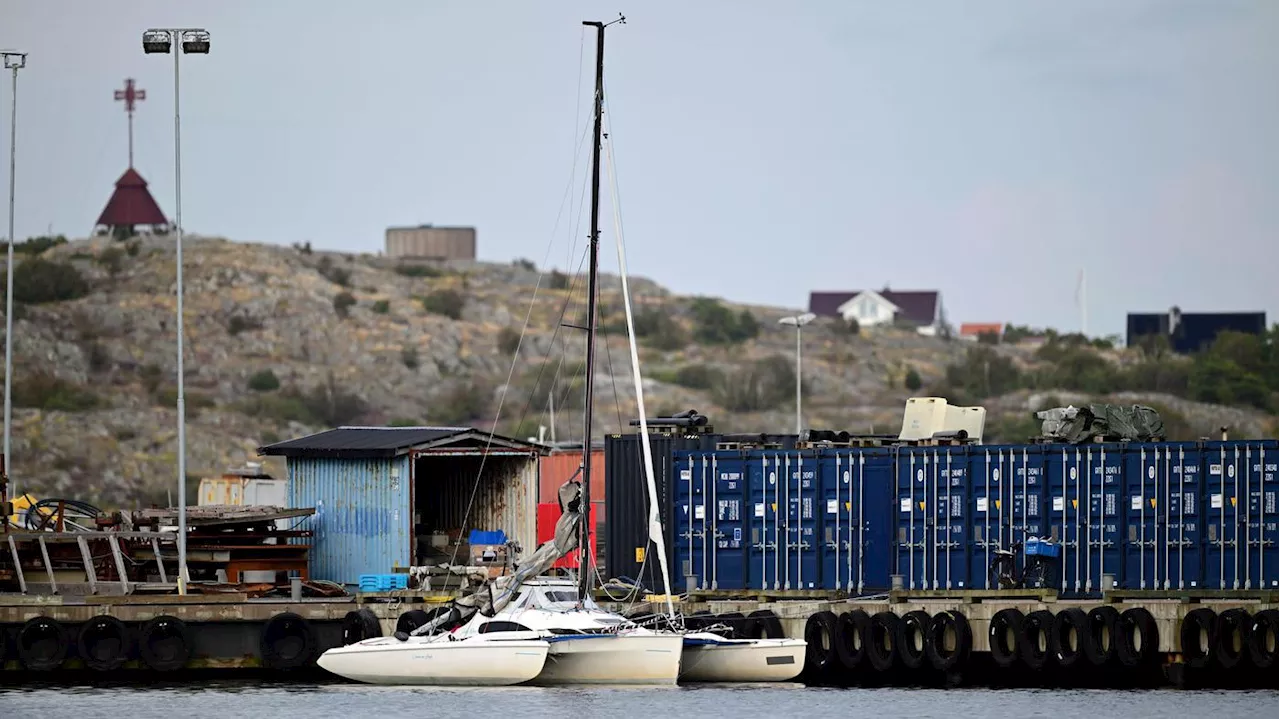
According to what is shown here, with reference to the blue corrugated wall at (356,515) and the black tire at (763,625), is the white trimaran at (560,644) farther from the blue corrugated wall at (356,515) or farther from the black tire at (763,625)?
the blue corrugated wall at (356,515)

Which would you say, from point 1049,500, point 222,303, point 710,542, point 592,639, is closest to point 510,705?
point 592,639

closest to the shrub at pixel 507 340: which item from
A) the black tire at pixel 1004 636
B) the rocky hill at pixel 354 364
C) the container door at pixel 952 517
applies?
the rocky hill at pixel 354 364

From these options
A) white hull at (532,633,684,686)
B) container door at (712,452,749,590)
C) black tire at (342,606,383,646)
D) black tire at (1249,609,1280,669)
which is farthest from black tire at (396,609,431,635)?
black tire at (1249,609,1280,669)

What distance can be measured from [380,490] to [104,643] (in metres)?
9.46

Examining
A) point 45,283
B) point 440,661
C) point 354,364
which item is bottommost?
point 440,661

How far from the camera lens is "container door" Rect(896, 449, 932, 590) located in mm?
46719

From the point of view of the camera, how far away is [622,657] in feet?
139

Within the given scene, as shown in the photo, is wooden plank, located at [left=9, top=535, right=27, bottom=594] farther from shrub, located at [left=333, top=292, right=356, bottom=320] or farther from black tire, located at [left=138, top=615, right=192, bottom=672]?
shrub, located at [left=333, top=292, right=356, bottom=320]

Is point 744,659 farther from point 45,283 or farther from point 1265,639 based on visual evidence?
point 45,283

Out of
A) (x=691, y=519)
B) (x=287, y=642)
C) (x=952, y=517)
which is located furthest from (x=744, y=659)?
(x=287, y=642)

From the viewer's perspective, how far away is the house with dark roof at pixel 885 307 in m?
184

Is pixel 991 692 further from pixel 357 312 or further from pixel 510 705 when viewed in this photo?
pixel 357 312

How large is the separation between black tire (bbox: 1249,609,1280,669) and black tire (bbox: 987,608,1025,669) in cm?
473

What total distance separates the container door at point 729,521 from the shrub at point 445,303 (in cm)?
9897
